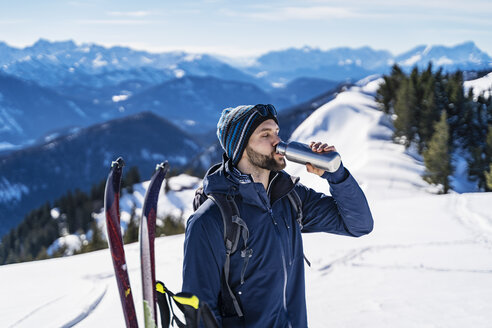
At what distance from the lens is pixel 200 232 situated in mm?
2561

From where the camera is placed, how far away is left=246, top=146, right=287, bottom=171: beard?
2889 millimetres

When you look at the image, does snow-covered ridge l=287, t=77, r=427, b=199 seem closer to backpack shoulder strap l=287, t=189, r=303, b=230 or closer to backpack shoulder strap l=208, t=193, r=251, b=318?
backpack shoulder strap l=287, t=189, r=303, b=230

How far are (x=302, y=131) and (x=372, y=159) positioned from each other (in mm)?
25881

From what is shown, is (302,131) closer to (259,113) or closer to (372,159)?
(372,159)

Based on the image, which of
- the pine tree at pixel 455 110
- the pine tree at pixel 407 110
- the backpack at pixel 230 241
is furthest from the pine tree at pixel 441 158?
the backpack at pixel 230 241

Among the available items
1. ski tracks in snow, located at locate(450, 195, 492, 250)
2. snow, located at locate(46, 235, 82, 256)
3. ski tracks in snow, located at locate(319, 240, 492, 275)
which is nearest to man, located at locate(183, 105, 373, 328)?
ski tracks in snow, located at locate(319, 240, 492, 275)

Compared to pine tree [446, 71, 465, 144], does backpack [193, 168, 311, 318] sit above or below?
above

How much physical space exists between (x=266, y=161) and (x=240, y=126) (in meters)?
0.29

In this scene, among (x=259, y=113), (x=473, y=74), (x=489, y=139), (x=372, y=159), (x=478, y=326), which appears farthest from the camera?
(x=473, y=74)

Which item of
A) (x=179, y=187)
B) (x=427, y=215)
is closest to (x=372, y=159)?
(x=427, y=215)

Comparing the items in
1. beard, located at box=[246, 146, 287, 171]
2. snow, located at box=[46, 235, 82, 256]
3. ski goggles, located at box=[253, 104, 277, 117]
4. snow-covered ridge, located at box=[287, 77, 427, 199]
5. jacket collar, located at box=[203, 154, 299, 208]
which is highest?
ski goggles, located at box=[253, 104, 277, 117]

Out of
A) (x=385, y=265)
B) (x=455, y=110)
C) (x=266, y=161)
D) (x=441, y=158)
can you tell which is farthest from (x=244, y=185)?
(x=455, y=110)

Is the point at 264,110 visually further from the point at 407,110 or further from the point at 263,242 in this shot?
the point at 407,110

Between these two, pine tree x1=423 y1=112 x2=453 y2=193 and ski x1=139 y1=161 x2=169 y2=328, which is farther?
pine tree x1=423 y1=112 x2=453 y2=193
